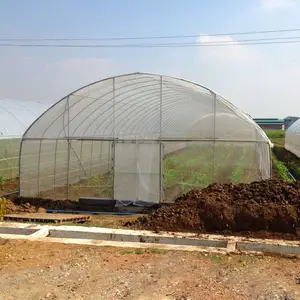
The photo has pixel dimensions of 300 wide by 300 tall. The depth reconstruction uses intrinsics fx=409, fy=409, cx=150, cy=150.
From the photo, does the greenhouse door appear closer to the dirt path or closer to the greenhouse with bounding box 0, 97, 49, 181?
the dirt path

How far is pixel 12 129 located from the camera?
60.3 feet

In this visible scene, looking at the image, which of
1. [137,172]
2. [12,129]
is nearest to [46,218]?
[137,172]

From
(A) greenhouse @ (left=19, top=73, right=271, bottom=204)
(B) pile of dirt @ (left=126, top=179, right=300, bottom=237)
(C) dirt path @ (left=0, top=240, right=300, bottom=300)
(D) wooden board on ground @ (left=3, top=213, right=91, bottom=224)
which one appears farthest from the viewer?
(A) greenhouse @ (left=19, top=73, right=271, bottom=204)

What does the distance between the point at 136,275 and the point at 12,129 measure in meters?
14.0

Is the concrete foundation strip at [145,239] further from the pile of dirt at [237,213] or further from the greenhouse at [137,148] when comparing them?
the greenhouse at [137,148]

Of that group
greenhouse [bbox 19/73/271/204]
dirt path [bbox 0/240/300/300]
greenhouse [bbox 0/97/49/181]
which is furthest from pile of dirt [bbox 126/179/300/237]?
greenhouse [bbox 0/97/49/181]

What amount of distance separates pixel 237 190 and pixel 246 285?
4.56 meters

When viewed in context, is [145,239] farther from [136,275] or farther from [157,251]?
[136,275]

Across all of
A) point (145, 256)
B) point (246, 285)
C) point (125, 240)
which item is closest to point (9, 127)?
point (125, 240)

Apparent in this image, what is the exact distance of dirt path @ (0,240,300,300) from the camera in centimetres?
532

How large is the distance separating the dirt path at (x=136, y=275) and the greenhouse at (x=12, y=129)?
33.5ft

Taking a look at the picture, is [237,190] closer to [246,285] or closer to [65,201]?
[246,285]

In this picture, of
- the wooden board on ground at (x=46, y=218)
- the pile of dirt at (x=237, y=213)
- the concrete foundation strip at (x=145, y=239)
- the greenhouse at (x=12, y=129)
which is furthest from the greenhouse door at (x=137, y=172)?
the greenhouse at (x=12, y=129)

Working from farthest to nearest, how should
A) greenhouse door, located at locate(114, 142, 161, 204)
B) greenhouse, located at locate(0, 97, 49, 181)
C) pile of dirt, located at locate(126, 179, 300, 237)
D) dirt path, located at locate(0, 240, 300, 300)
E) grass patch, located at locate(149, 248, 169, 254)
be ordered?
1. greenhouse, located at locate(0, 97, 49, 181)
2. greenhouse door, located at locate(114, 142, 161, 204)
3. pile of dirt, located at locate(126, 179, 300, 237)
4. grass patch, located at locate(149, 248, 169, 254)
5. dirt path, located at locate(0, 240, 300, 300)
